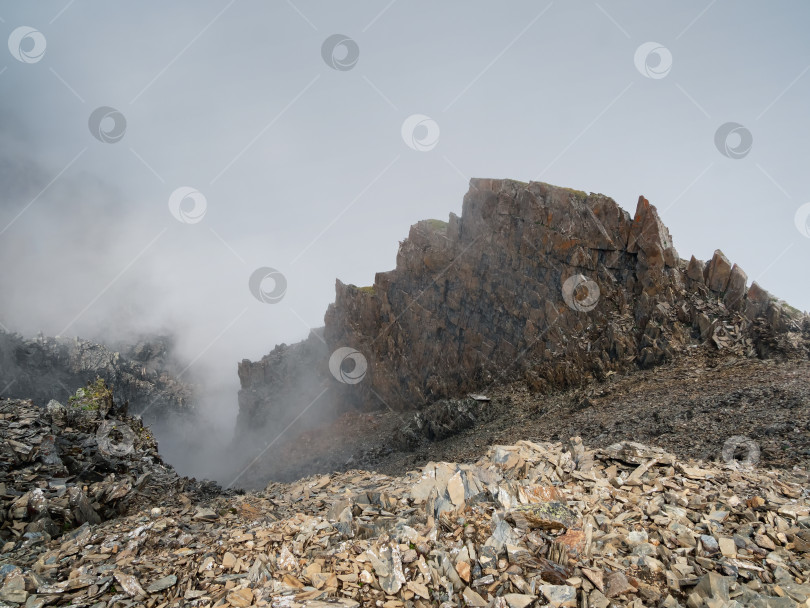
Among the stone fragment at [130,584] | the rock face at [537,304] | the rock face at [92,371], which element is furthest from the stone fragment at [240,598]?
the rock face at [92,371]

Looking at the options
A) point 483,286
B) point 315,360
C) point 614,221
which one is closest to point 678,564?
point 614,221

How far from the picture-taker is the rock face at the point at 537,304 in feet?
116

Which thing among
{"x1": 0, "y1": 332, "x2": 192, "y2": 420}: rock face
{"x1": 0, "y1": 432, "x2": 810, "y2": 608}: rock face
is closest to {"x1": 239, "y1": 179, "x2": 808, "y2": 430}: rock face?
{"x1": 0, "y1": 432, "x2": 810, "y2": 608}: rock face

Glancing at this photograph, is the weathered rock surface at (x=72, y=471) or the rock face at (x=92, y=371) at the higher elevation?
the weathered rock surface at (x=72, y=471)

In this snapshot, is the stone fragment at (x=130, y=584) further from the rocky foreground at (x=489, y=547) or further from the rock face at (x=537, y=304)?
the rock face at (x=537, y=304)

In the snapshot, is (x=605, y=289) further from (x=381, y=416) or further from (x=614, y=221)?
(x=381, y=416)

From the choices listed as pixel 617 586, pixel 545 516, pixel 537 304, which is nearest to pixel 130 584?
pixel 545 516

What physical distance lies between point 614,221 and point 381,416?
43.5m

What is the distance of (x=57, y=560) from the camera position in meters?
10.9

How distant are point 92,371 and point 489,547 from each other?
104162 millimetres

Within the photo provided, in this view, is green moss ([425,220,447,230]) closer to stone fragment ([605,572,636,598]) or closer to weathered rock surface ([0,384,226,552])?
weathered rock surface ([0,384,226,552])

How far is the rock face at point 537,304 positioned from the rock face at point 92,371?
58.3 m

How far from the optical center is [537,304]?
4638 centimetres

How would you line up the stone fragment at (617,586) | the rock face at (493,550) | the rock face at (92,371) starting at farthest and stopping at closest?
the rock face at (92,371)
the rock face at (493,550)
the stone fragment at (617,586)
